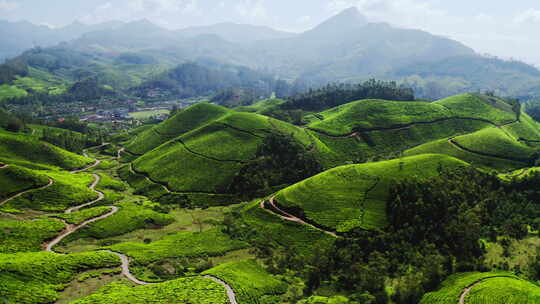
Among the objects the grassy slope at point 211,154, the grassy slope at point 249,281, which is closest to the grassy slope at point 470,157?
the grassy slope at point 211,154

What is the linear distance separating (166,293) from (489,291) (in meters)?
36.2

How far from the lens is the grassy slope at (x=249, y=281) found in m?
41.3

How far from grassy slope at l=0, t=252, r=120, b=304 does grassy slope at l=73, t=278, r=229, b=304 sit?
5.35 m

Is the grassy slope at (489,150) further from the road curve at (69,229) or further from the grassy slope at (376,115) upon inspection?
the road curve at (69,229)

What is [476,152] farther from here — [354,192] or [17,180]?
[17,180]

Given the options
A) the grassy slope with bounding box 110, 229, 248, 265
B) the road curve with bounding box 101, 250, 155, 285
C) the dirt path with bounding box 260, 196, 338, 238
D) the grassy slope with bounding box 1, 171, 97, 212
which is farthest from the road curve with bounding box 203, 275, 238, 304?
the grassy slope with bounding box 1, 171, 97, 212

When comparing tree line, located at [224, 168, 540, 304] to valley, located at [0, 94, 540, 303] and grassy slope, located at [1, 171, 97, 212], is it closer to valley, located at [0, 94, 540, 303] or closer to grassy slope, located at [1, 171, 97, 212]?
valley, located at [0, 94, 540, 303]

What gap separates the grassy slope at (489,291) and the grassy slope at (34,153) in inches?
3483

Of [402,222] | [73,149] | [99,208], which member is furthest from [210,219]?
[73,149]

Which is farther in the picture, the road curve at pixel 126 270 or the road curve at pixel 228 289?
the road curve at pixel 126 270

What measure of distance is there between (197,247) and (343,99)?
129 m

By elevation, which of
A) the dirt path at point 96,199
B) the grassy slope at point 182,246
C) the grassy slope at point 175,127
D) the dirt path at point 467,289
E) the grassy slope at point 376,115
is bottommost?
the grassy slope at point 182,246

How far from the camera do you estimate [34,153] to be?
9156 cm

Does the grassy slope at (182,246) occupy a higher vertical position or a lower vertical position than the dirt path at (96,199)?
lower
